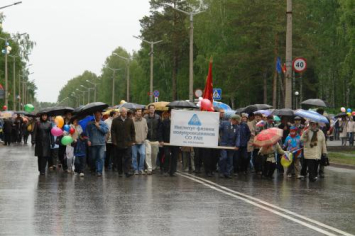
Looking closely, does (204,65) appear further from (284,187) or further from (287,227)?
(287,227)

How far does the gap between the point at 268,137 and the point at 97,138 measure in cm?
441

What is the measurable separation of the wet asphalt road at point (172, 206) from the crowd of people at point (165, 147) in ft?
2.00

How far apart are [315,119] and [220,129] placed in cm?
261

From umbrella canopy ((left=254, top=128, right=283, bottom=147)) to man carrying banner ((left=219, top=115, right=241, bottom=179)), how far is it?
618 millimetres

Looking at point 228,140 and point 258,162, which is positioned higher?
point 228,140

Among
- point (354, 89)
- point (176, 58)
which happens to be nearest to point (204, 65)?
point (176, 58)

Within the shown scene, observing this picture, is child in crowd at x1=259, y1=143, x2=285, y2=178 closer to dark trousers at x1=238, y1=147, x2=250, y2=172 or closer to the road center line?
dark trousers at x1=238, y1=147, x2=250, y2=172

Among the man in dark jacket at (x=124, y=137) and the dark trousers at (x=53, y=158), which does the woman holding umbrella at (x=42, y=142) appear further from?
the man in dark jacket at (x=124, y=137)

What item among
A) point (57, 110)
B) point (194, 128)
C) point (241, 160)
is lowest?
point (241, 160)

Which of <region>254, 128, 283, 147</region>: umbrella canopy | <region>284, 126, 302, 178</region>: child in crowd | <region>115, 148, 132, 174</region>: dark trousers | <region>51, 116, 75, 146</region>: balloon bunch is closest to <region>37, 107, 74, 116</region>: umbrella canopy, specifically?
<region>51, 116, 75, 146</region>: balloon bunch

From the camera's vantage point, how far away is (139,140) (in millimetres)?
20734

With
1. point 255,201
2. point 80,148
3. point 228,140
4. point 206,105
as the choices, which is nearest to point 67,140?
point 80,148

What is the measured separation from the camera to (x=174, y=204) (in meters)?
13.8

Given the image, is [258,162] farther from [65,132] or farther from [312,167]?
[65,132]
